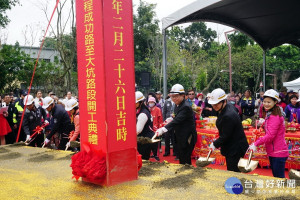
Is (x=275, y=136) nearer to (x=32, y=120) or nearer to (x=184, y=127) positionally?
(x=184, y=127)

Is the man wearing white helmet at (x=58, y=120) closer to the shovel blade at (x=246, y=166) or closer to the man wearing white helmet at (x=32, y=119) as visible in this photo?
the man wearing white helmet at (x=32, y=119)

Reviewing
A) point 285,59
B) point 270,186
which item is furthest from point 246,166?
A: point 285,59

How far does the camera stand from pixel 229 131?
133 inches

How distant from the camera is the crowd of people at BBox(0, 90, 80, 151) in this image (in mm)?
4973

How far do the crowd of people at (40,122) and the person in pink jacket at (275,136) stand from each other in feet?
7.72

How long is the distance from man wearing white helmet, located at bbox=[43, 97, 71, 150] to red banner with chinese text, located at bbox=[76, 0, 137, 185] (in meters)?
2.55

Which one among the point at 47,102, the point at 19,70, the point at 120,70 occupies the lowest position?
the point at 47,102

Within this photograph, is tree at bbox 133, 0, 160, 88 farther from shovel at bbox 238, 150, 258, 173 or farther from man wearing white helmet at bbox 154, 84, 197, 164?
shovel at bbox 238, 150, 258, 173

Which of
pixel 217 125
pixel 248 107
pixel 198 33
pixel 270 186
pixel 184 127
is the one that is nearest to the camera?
pixel 270 186

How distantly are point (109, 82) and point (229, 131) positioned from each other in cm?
165

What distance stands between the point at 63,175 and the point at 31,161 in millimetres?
971

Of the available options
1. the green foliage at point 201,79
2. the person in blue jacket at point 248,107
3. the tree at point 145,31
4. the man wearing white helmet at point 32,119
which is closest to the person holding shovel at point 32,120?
the man wearing white helmet at point 32,119

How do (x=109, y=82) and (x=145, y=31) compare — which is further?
(x=145, y=31)

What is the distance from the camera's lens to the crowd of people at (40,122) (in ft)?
16.3
